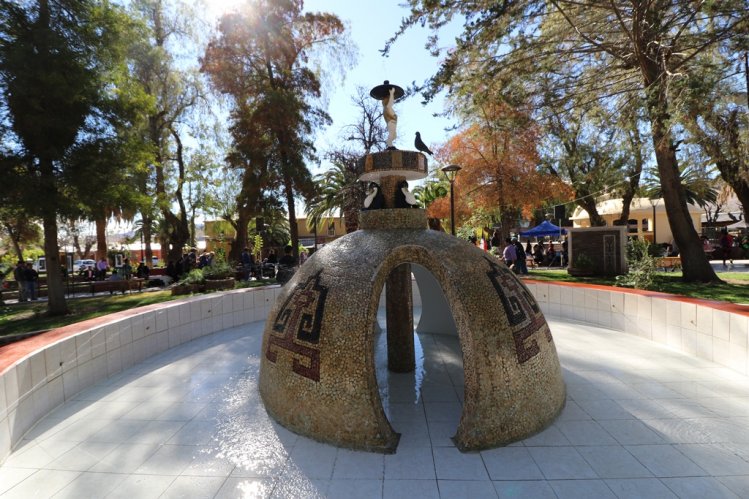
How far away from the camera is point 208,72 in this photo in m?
18.7

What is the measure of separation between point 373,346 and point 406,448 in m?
1.13

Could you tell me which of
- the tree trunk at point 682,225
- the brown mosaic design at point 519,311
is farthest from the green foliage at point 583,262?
the brown mosaic design at point 519,311

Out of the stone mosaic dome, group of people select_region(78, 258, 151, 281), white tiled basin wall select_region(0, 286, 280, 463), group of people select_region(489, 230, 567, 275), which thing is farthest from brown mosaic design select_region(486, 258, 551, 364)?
group of people select_region(78, 258, 151, 281)

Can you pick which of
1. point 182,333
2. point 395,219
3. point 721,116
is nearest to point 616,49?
point 721,116

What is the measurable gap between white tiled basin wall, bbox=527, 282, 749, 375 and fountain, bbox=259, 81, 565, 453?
3.33 m

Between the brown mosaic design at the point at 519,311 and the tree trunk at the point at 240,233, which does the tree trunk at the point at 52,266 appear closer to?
the tree trunk at the point at 240,233

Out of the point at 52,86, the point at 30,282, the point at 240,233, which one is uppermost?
the point at 52,86

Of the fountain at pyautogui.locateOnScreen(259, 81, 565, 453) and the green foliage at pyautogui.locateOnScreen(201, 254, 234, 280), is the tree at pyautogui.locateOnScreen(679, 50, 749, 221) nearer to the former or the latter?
the fountain at pyautogui.locateOnScreen(259, 81, 565, 453)

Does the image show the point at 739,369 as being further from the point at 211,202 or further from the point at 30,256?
the point at 30,256

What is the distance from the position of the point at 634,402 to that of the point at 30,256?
49087mm

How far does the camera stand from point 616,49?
1237 centimetres

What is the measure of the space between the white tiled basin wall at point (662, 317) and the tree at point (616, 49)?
4.49 metres

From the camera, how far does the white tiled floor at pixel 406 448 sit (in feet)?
11.5

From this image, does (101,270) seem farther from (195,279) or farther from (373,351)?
(373,351)
